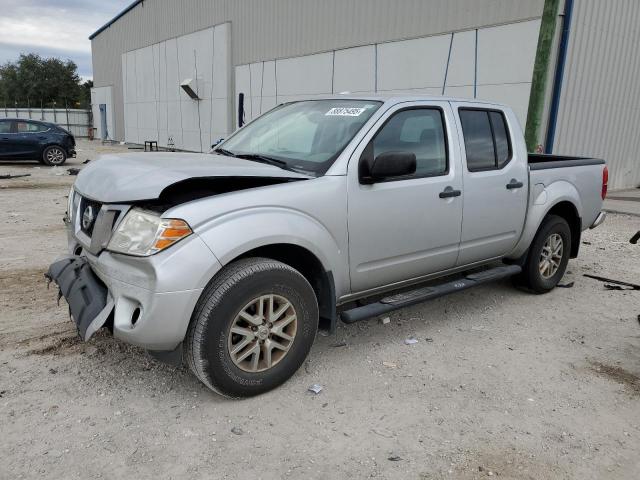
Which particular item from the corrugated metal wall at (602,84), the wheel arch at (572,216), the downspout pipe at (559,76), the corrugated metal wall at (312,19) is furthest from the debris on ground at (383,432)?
the corrugated metal wall at (312,19)

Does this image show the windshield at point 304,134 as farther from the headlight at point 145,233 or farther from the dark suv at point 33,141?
the dark suv at point 33,141

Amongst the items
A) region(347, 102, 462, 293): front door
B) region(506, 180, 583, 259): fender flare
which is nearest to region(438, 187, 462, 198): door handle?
region(347, 102, 462, 293): front door

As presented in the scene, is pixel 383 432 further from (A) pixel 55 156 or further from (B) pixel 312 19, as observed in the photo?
(A) pixel 55 156

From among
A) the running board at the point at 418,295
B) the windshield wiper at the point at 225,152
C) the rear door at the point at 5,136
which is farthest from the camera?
the rear door at the point at 5,136

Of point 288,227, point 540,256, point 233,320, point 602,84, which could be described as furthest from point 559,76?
point 233,320

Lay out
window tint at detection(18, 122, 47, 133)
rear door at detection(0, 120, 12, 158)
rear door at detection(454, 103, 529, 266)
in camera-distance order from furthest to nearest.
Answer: window tint at detection(18, 122, 47, 133)
rear door at detection(0, 120, 12, 158)
rear door at detection(454, 103, 529, 266)

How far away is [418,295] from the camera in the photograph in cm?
388

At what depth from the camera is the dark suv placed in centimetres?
1602

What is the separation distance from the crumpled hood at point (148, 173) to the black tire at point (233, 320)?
0.57 meters

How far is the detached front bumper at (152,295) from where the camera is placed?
270cm

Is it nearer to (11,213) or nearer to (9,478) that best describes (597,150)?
(11,213)

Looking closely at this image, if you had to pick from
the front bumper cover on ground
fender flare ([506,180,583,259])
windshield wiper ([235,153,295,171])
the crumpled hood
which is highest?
windshield wiper ([235,153,295,171])

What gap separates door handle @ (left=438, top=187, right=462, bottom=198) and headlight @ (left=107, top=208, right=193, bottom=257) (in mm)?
2007

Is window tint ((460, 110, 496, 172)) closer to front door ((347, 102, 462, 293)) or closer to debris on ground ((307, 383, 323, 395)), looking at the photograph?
front door ((347, 102, 462, 293))
